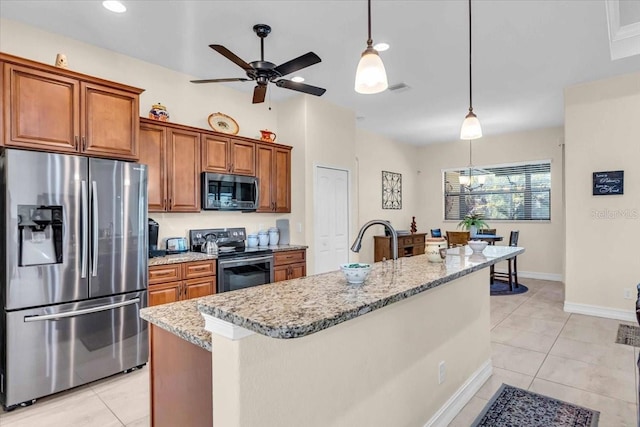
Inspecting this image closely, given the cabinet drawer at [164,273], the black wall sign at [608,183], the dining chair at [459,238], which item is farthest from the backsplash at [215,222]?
the black wall sign at [608,183]

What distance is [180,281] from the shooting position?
3340mm

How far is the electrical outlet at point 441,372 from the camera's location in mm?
2111

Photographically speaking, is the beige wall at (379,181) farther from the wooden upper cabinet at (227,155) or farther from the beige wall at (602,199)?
the beige wall at (602,199)

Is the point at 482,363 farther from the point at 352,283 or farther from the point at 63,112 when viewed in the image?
the point at 63,112

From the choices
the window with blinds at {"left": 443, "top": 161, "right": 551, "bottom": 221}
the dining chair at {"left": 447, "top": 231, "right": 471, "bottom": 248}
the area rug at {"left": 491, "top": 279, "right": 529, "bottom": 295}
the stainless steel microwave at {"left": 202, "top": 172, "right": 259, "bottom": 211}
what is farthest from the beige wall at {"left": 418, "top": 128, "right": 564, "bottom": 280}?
the stainless steel microwave at {"left": 202, "top": 172, "right": 259, "bottom": 211}

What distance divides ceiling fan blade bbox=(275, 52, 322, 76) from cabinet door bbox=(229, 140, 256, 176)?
156 centimetres

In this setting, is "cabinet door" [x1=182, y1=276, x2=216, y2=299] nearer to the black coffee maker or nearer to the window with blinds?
the black coffee maker

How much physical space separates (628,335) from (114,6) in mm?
5715

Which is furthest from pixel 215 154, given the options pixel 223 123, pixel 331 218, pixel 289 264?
pixel 331 218

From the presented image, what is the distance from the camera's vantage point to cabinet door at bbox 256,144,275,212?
14.8 ft

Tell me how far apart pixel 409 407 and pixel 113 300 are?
2.38 meters

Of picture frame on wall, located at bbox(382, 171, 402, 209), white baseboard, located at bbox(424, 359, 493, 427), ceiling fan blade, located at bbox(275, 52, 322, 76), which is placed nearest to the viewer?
white baseboard, located at bbox(424, 359, 493, 427)

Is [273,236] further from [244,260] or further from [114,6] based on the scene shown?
[114,6]

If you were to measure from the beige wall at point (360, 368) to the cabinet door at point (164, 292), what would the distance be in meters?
2.34
